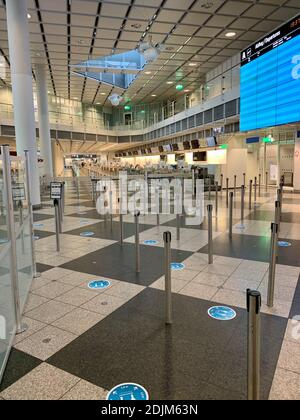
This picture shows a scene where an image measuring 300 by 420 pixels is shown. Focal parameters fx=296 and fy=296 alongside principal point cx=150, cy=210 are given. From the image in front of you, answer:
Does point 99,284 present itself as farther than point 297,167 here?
No

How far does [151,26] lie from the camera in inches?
443

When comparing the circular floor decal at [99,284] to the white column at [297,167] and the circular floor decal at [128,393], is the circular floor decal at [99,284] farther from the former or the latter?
the white column at [297,167]

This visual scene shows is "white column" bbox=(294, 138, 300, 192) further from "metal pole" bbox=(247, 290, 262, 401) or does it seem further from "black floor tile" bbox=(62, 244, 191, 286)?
"metal pole" bbox=(247, 290, 262, 401)

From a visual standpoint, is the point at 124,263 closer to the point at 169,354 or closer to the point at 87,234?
the point at 87,234

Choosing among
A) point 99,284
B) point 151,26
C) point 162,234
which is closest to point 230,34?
point 151,26

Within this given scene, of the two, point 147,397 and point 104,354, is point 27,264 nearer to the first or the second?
point 104,354

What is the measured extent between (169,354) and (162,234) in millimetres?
4078

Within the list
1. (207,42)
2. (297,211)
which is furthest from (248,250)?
(207,42)

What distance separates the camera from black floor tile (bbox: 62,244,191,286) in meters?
4.45

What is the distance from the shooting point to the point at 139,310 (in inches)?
134

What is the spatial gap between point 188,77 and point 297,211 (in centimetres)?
1335

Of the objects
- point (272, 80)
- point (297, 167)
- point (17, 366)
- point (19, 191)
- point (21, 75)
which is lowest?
point (17, 366)

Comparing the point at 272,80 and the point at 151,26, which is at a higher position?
the point at 151,26

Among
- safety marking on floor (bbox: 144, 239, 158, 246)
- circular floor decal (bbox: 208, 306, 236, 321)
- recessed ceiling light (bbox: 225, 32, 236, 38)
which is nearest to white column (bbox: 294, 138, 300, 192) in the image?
recessed ceiling light (bbox: 225, 32, 236, 38)
